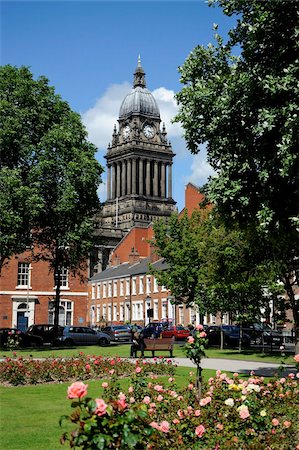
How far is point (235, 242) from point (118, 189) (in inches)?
5180

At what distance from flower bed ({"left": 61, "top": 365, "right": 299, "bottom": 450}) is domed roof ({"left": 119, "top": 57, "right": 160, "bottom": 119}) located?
506 feet

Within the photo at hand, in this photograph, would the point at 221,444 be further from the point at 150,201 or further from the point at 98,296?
the point at 150,201

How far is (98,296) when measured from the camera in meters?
89.6

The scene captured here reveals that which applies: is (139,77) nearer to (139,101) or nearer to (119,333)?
(139,101)

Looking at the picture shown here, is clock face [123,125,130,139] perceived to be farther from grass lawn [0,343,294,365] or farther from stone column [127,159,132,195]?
grass lawn [0,343,294,365]

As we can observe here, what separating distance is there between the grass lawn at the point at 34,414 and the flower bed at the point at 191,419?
1387mm

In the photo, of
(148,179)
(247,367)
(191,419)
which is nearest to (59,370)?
(247,367)

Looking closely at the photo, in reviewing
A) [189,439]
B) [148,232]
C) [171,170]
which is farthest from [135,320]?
[171,170]

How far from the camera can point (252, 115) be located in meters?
16.5

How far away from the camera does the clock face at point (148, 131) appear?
16212 cm

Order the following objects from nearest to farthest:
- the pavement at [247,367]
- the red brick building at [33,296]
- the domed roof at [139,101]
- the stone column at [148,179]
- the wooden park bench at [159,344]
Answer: the pavement at [247,367] → the wooden park bench at [159,344] → the red brick building at [33,296] → the stone column at [148,179] → the domed roof at [139,101]

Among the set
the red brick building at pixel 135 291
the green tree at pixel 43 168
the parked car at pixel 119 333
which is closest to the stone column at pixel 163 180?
the red brick building at pixel 135 291

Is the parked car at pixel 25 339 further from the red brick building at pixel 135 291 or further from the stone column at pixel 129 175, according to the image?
the stone column at pixel 129 175

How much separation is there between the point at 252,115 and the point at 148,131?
14813cm
